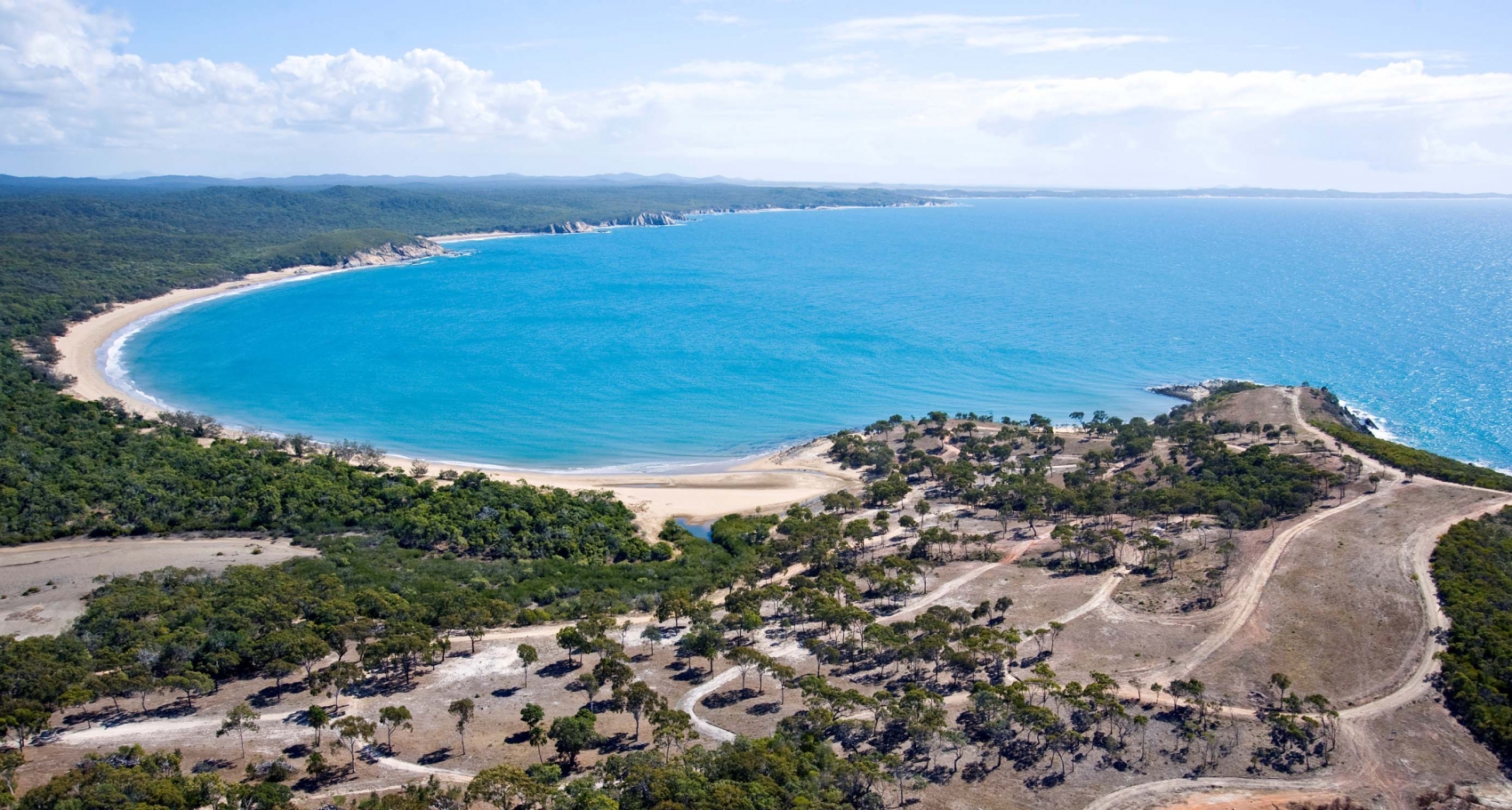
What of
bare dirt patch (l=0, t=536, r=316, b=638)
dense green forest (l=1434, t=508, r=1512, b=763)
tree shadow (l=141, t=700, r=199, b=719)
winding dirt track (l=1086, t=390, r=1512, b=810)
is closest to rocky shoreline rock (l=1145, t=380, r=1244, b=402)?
winding dirt track (l=1086, t=390, r=1512, b=810)

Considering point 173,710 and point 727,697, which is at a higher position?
point 173,710

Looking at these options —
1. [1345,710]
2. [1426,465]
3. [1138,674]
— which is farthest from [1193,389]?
[1138,674]

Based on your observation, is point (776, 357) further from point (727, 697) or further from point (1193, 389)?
point (727, 697)

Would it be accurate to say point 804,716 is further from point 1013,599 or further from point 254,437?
point 254,437

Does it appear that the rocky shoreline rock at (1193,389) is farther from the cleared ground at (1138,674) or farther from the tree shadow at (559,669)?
the tree shadow at (559,669)

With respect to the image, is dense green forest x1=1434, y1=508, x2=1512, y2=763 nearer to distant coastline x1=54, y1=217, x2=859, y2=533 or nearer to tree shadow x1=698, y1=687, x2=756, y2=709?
tree shadow x1=698, y1=687, x2=756, y2=709

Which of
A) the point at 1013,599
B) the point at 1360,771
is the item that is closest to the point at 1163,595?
the point at 1013,599
